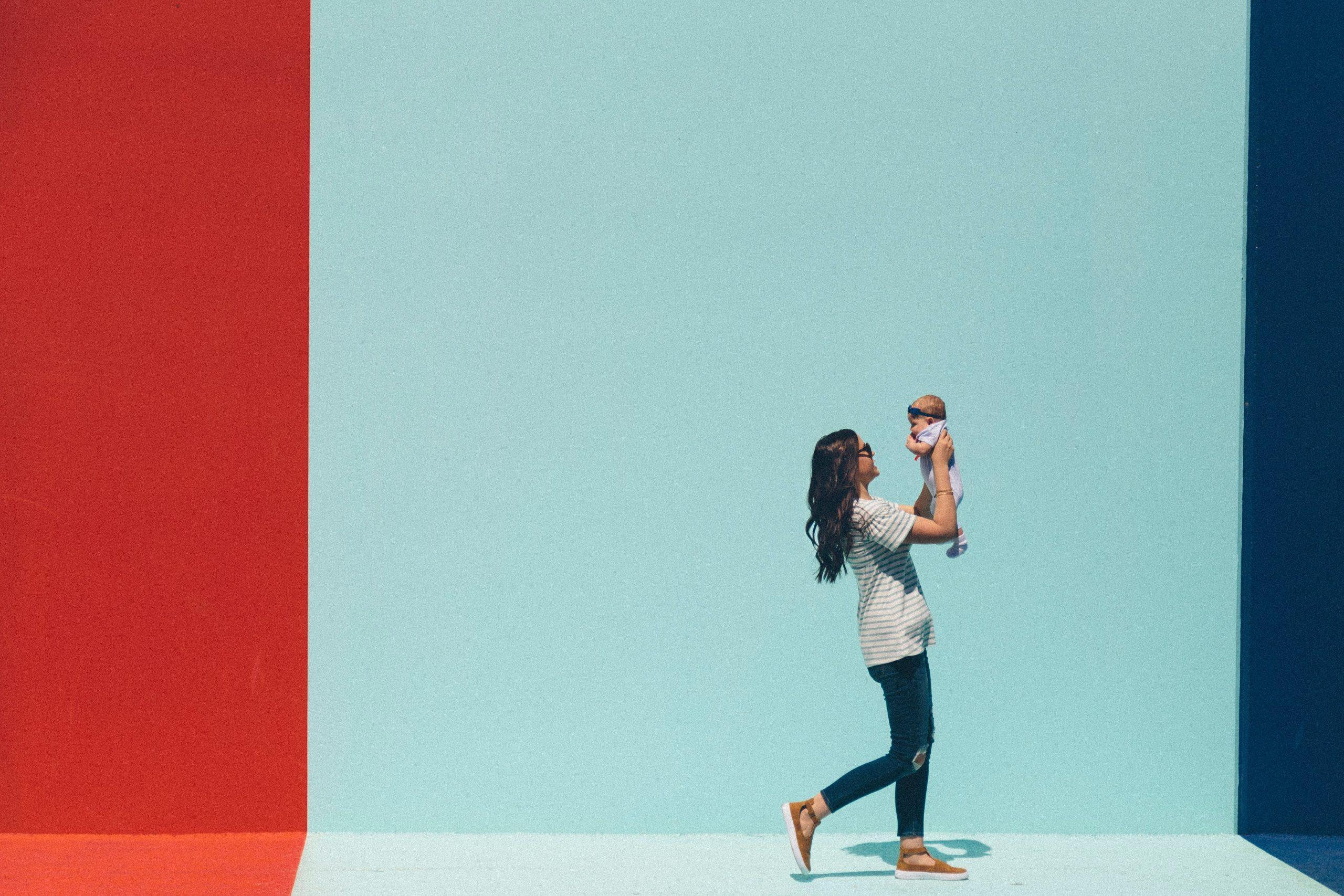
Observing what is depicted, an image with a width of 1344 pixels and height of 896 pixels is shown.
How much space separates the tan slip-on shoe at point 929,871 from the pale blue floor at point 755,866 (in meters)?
0.03

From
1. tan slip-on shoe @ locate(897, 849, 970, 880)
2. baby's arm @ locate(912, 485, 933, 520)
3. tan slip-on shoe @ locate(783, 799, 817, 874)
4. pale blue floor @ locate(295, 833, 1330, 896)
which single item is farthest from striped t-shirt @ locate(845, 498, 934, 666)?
pale blue floor @ locate(295, 833, 1330, 896)

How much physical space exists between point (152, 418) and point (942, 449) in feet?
9.90

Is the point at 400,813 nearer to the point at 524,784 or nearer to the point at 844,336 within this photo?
the point at 524,784

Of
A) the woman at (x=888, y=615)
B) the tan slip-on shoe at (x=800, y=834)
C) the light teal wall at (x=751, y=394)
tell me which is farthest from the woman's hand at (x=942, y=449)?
the tan slip-on shoe at (x=800, y=834)

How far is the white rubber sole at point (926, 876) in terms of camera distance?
158 inches

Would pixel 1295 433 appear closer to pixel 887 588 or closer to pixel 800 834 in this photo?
pixel 887 588

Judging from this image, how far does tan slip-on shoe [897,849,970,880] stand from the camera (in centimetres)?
402

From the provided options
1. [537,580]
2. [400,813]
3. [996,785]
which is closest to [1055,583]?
[996,785]

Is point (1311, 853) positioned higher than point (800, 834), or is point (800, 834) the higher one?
point (800, 834)

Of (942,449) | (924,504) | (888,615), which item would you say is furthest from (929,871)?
(942,449)

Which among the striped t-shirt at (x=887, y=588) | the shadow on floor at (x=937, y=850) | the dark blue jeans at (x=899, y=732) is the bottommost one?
the shadow on floor at (x=937, y=850)

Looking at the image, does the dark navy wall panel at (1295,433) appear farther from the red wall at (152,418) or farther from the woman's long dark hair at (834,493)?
the red wall at (152,418)

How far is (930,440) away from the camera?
13.3ft

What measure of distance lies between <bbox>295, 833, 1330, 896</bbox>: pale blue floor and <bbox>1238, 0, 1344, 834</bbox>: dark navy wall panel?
459 mm
